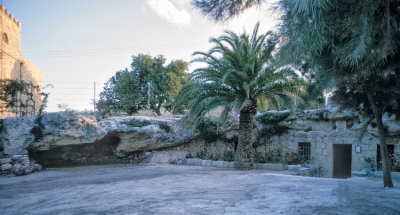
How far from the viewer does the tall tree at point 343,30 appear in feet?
12.3

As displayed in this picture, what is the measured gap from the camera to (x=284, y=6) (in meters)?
4.54

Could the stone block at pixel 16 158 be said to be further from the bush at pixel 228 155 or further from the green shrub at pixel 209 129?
the bush at pixel 228 155

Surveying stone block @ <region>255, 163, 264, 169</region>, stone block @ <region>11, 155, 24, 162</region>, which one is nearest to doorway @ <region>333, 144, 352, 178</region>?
stone block @ <region>255, 163, 264, 169</region>

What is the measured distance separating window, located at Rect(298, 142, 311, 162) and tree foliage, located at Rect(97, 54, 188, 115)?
756 inches

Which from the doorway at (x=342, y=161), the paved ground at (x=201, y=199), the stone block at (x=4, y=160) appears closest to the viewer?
the paved ground at (x=201, y=199)

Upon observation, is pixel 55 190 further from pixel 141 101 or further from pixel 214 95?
pixel 141 101

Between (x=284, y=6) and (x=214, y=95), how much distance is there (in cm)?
761

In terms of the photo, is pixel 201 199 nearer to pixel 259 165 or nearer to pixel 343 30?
pixel 343 30

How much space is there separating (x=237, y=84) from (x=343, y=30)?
756cm

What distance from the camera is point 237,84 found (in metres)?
12.0

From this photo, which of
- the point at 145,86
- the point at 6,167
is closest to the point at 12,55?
the point at 145,86

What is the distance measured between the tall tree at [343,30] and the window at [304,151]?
895 centimetres

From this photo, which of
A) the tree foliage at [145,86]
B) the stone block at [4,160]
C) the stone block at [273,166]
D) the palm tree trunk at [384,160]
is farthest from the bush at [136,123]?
the tree foliage at [145,86]

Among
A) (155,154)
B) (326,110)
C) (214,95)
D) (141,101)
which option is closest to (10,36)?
(141,101)
